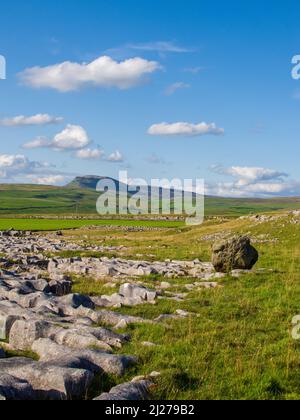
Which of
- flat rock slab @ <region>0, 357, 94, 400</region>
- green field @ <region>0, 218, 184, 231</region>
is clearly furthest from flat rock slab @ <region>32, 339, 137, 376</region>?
green field @ <region>0, 218, 184, 231</region>

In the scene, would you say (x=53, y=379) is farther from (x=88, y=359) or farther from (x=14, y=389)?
(x=88, y=359)

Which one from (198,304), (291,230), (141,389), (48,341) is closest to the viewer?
(141,389)

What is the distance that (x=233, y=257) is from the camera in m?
30.0

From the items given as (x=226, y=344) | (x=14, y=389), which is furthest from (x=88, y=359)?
(x=226, y=344)

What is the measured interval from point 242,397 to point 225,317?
7.42 metres

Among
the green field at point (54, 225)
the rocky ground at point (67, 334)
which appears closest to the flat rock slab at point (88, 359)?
the rocky ground at point (67, 334)

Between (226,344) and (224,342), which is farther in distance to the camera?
(224,342)

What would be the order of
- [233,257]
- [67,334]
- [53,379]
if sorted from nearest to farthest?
[53,379]
[67,334]
[233,257]

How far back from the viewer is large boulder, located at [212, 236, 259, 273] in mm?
29828

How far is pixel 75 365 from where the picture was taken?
11453 millimetres

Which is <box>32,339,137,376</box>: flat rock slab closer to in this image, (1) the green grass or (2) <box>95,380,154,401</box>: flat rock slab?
(1) the green grass

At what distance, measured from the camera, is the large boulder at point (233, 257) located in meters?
29.8
